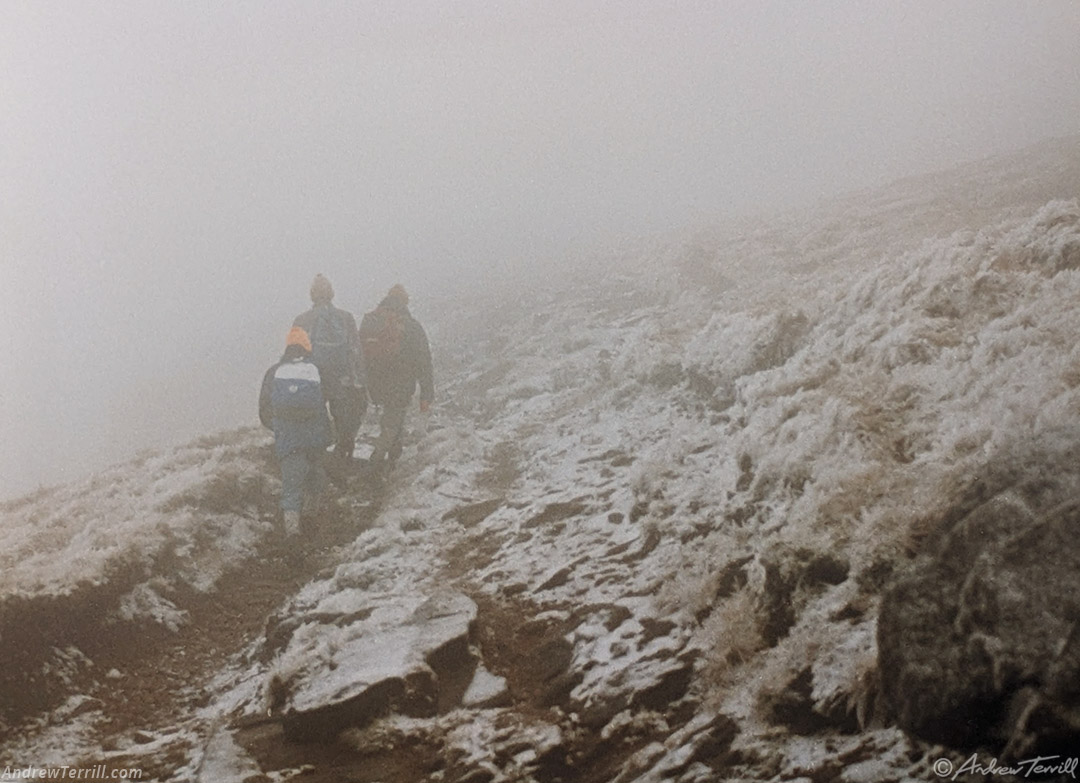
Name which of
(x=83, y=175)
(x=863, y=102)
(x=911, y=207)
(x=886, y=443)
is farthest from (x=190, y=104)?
(x=886, y=443)

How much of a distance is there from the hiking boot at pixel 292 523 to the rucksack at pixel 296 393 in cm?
141

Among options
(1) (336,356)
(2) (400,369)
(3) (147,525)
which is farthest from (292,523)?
(2) (400,369)

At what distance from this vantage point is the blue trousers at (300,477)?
10000 mm

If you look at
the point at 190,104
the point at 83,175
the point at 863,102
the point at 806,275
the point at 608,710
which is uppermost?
the point at 190,104

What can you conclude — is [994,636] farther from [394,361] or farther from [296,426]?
[394,361]

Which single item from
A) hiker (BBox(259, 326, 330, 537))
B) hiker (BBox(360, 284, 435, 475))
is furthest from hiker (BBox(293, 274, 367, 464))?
hiker (BBox(360, 284, 435, 475))

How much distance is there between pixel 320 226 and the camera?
9200cm

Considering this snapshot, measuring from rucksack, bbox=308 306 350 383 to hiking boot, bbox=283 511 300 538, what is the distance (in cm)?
237

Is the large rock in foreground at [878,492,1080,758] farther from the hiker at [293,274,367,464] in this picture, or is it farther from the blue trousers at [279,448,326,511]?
the hiker at [293,274,367,464]

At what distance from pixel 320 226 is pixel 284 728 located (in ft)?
308

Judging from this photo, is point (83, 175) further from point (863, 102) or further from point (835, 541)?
point (835, 541)

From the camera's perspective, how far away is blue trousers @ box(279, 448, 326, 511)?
10.0 m

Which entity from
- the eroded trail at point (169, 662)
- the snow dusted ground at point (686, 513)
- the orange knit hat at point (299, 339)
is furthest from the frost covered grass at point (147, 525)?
the orange knit hat at point (299, 339)

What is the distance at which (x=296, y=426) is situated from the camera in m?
10.1
